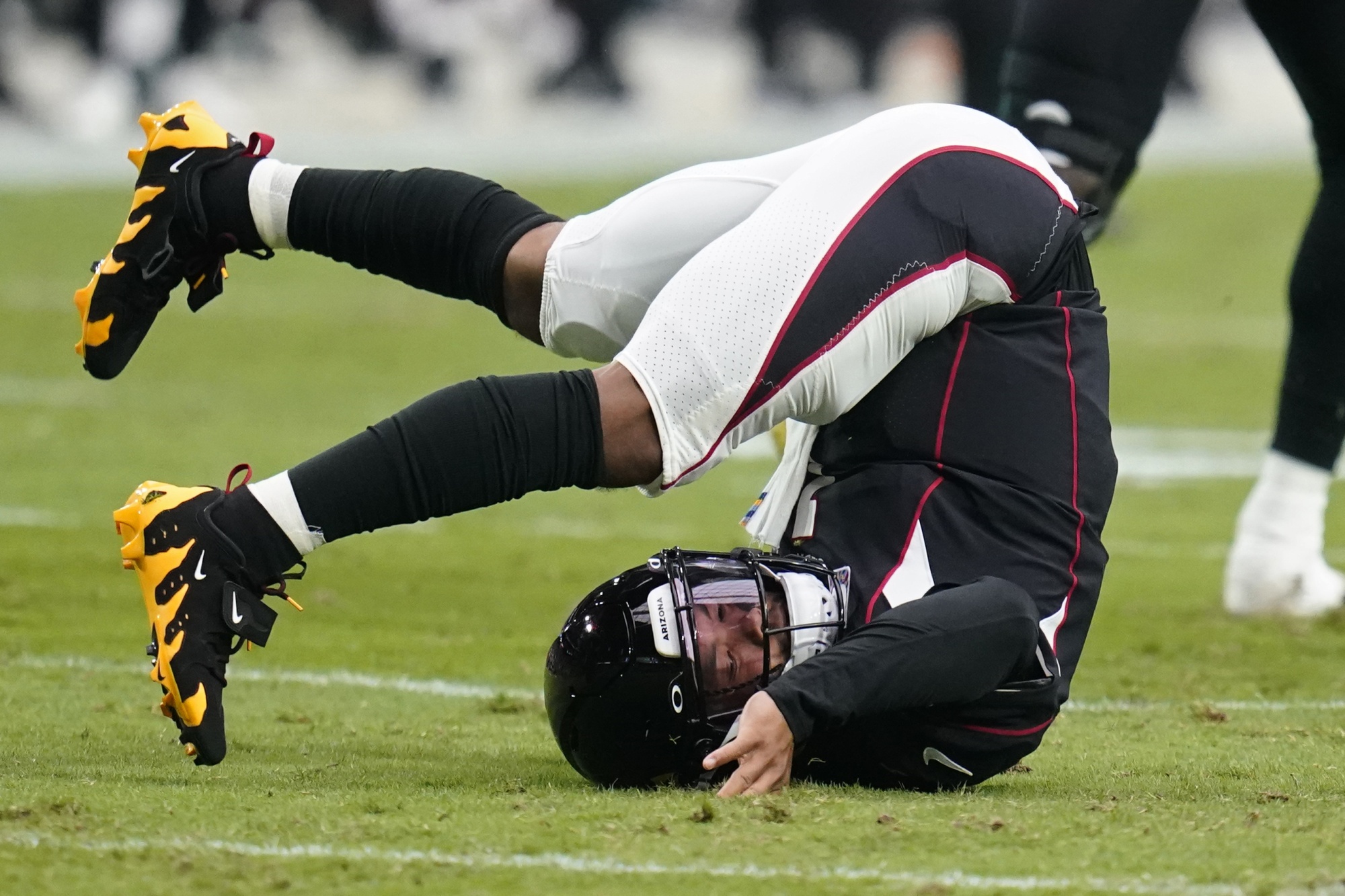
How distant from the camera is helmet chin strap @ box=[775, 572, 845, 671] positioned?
2865mm

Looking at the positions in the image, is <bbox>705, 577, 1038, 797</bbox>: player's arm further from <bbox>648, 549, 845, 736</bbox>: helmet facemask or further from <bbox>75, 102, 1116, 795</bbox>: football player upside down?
<bbox>648, 549, 845, 736</bbox>: helmet facemask

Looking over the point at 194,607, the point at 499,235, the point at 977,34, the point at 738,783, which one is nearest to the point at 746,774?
the point at 738,783

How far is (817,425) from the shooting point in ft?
10.3

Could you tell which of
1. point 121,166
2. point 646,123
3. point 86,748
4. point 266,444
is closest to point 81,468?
point 266,444

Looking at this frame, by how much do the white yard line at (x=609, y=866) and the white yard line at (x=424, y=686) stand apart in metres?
1.57

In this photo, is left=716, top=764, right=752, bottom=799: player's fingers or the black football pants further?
the black football pants

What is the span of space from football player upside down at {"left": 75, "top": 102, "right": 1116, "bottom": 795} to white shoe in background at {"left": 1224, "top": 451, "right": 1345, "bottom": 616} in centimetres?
189

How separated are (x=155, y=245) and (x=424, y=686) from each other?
1.26 metres

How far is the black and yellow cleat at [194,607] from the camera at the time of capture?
265cm

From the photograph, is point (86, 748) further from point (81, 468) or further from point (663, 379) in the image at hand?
point (81, 468)

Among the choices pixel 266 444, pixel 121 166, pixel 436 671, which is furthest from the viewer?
pixel 121 166

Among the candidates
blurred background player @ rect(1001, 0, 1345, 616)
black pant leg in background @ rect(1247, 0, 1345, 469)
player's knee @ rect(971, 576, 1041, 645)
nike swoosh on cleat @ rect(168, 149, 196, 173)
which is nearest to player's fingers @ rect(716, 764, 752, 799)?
player's knee @ rect(971, 576, 1041, 645)

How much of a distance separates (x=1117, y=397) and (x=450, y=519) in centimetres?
465

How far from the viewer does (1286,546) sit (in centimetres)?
480
